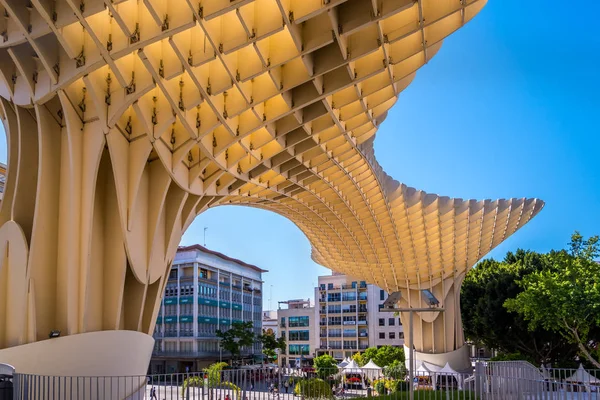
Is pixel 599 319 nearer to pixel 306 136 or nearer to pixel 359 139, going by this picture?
pixel 359 139

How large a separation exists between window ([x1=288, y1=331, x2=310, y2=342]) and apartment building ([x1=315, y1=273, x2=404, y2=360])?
8.89 meters

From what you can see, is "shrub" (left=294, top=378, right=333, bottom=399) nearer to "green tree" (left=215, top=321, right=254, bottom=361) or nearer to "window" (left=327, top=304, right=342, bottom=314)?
"green tree" (left=215, top=321, right=254, bottom=361)

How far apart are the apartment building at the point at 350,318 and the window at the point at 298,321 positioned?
826 centimetres

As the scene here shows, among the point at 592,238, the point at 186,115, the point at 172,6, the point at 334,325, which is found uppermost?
the point at 172,6

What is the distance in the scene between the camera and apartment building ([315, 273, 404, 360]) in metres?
114

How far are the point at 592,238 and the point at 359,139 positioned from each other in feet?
58.5

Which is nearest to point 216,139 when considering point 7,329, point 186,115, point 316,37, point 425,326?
point 186,115

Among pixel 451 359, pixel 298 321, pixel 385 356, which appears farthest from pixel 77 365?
pixel 298 321

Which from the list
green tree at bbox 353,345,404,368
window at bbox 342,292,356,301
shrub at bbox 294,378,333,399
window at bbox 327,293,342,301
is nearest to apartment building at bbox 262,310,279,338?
window at bbox 327,293,342,301

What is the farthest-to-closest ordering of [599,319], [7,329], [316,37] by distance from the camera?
[599,319] < [7,329] < [316,37]

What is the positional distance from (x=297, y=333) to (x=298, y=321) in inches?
101

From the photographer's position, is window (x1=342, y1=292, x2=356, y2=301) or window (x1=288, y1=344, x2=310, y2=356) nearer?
window (x1=342, y1=292, x2=356, y2=301)

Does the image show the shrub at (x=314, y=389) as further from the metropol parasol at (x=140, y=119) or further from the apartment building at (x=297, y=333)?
the apartment building at (x=297, y=333)

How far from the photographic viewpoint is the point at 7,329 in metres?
A: 18.5
